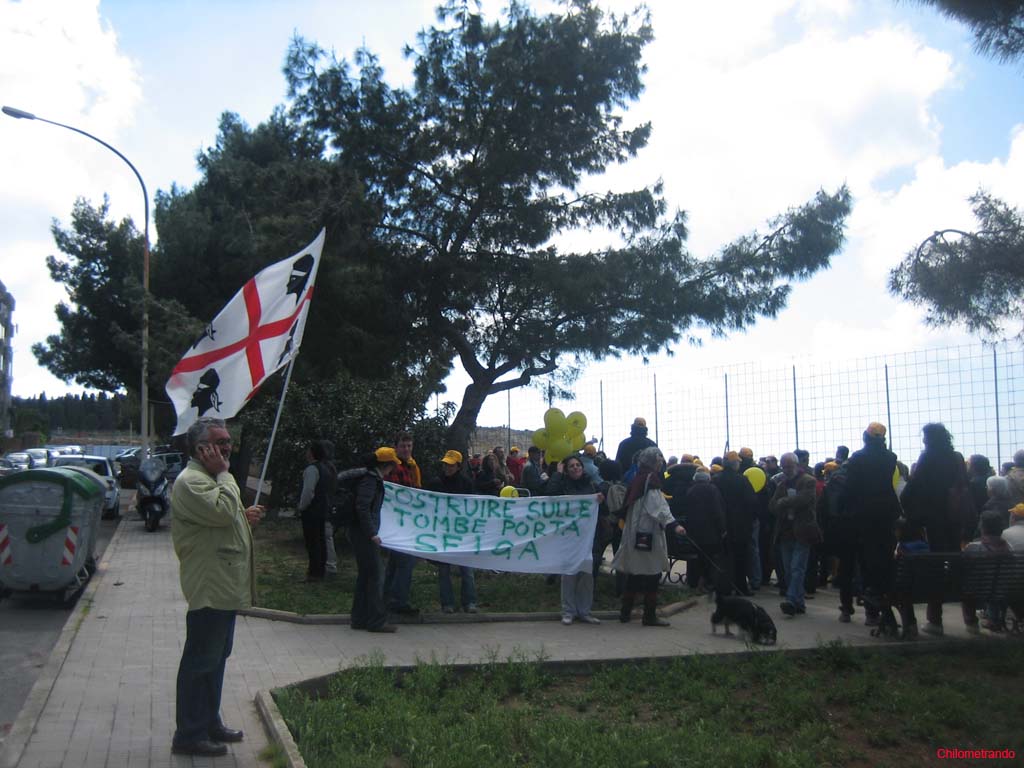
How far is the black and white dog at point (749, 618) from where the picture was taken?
891 cm

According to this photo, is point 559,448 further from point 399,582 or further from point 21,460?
point 21,460

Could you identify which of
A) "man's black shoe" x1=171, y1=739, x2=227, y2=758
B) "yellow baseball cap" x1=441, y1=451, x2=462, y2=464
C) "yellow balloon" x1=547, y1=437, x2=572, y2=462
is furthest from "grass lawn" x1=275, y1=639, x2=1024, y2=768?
"yellow balloon" x1=547, y1=437, x2=572, y2=462

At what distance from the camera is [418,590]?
1218 centimetres

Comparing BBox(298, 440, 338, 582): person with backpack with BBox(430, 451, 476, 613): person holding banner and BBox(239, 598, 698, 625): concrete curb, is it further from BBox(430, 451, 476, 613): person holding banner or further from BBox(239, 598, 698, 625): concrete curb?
BBox(239, 598, 698, 625): concrete curb

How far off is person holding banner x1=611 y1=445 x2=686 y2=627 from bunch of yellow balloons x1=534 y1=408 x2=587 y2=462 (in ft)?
14.3

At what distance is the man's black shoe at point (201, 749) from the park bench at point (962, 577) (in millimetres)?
6234

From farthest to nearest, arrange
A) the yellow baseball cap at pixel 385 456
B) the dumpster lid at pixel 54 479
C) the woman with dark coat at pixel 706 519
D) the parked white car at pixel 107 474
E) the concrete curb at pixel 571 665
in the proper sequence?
the parked white car at pixel 107 474, the dumpster lid at pixel 54 479, the woman with dark coat at pixel 706 519, the yellow baseball cap at pixel 385 456, the concrete curb at pixel 571 665

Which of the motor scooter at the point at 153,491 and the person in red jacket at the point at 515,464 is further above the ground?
the person in red jacket at the point at 515,464

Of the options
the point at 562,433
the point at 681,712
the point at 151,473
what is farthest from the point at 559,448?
the point at 151,473

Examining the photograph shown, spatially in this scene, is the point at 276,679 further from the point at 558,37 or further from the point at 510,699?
the point at 558,37

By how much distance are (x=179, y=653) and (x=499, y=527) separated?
3719mm

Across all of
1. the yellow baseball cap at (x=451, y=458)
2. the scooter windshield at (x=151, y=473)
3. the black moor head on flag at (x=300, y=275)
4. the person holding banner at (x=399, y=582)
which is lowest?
the person holding banner at (x=399, y=582)

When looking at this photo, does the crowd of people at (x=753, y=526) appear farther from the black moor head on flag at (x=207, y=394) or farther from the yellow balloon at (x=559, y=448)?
the black moor head on flag at (x=207, y=394)

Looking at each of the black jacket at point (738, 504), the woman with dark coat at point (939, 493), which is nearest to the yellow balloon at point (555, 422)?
the black jacket at point (738, 504)
